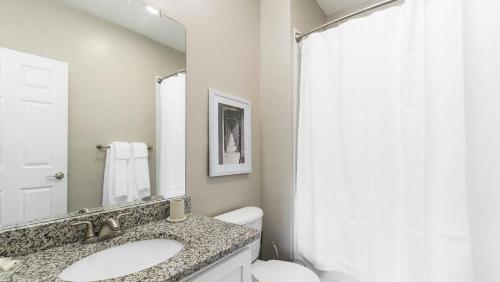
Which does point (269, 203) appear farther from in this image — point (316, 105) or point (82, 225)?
point (82, 225)

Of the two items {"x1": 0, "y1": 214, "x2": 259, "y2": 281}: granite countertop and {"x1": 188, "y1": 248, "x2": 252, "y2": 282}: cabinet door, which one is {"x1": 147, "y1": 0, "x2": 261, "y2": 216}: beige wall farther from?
{"x1": 188, "y1": 248, "x2": 252, "y2": 282}: cabinet door

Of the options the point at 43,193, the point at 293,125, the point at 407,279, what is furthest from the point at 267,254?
the point at 43,193

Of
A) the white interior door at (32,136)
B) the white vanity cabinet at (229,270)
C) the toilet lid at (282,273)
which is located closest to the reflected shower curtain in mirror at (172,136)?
the white interior door at (32,136)

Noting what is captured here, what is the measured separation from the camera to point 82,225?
0.86 meters

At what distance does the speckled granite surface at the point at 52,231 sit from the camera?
0.72 metres

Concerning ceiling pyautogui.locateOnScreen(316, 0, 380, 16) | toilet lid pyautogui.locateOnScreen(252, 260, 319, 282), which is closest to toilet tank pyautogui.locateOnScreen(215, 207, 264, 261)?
toilet lid pyautogui.locateOnScreen(252, 260, 319, 282)

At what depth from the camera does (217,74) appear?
56.3 inches

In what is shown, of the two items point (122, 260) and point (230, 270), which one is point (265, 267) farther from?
point (122, 260)

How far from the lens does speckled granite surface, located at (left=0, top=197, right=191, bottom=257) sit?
2.36ft

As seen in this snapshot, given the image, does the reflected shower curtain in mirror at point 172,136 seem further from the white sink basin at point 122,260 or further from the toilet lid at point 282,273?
the toilet lid at point 282,273

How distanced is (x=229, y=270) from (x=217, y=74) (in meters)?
1.10

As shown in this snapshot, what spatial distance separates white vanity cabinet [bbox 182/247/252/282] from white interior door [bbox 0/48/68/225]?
1.99 ft

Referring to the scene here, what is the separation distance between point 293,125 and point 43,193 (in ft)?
4.62

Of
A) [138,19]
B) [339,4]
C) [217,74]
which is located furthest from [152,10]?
[339,4]
